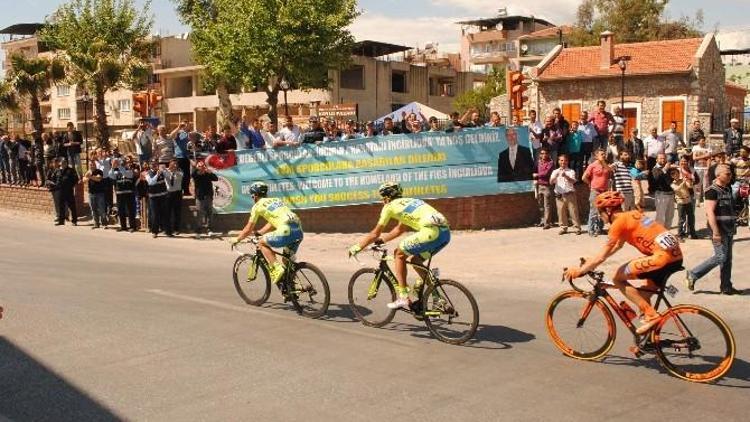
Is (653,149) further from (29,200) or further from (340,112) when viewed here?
(340,112)

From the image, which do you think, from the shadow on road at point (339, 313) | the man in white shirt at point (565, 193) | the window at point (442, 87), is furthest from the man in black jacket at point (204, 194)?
the window at point (442, 87)

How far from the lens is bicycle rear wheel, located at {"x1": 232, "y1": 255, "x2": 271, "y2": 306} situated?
431 inches

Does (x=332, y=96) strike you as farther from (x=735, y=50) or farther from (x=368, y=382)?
(x=368, y=382)

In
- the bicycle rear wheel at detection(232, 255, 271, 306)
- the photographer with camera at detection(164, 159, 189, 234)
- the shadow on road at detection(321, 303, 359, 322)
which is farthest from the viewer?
the photographer with camera at detection(164, 159, 189, 234)

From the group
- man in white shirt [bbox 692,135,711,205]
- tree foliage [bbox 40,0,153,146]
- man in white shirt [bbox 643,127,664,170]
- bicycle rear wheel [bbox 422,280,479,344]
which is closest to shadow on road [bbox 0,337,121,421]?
bicycle rear wheel [bbox 422,280,479,344]

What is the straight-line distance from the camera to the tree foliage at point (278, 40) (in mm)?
42094

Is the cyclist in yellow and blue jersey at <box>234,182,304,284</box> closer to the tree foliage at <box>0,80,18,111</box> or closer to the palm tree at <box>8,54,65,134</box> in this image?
the palm tree at <box>8,54,65,134</box>

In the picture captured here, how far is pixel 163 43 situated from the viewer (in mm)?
69125

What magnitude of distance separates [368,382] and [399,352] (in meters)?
1.14

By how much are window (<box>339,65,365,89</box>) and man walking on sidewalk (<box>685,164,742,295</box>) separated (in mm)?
46694

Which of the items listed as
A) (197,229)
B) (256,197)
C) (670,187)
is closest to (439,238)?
(256,197)

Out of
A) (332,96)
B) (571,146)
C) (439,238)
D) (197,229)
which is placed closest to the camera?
(439,238)

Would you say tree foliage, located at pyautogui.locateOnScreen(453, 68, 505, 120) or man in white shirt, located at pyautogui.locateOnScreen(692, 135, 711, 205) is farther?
tree foliage, located at pyautogui.locateOnScreen(453, 68, 505, 120)

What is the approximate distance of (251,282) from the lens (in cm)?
1109
